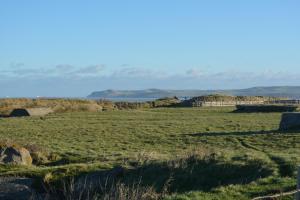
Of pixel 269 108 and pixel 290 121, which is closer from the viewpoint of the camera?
pixel 290 121

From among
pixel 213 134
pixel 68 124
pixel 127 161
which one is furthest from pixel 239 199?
pixel 68 124

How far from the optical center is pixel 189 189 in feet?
56.1

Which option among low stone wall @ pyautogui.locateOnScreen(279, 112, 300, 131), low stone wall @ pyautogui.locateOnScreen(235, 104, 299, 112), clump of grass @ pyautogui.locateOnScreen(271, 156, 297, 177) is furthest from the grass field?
low stone wall @ pyautogui.locateOnScreen(235, 104, 299, 112)

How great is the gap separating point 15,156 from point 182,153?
665 cm

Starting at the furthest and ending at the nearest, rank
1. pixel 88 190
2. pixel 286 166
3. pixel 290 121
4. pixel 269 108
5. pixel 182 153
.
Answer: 1. pixel 269 108
2. pixel 290 121
3. pixel 182 153
4. pixel 286 166
5. pixel 88 190

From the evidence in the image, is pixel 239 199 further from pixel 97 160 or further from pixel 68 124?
pixel 68 124

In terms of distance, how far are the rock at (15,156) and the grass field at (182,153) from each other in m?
0.76

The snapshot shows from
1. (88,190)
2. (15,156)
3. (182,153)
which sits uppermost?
(182,153)

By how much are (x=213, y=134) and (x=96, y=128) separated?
33.2 feet

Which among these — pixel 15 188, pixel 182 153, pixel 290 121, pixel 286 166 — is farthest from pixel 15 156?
pixel 290 121

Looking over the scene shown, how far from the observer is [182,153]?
22.8 metres

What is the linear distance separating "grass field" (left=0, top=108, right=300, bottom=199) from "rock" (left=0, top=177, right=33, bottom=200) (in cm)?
80

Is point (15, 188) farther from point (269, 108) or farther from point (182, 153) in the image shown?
point (269, 108)

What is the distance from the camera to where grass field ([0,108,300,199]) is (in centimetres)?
1680
